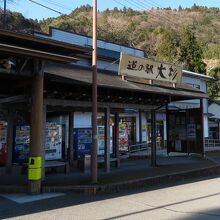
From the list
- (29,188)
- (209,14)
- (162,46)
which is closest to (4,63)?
(29,188)

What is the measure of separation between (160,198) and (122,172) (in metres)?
4.97

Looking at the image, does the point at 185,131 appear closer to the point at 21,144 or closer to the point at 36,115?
the point at 21,144

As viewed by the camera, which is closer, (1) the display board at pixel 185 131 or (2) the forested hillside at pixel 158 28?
(1) the display board at pixel 185 131

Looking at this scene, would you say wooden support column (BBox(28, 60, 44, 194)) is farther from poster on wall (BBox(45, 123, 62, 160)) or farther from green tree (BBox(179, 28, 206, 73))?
green tree (BBox(179, 28, 206, 73))

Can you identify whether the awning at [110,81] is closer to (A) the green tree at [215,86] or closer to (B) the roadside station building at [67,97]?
(B) the roadside station building at [67,97]

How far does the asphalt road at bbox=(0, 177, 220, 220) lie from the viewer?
924cm

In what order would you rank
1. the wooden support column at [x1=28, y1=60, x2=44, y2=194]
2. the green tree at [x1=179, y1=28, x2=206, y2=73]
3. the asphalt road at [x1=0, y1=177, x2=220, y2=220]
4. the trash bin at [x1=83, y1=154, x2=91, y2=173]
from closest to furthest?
1. the asphalt road at [x1=0, y1=177, x2=220, y2=220]
2. the wooden support column at [x1=28, y1=60, x2=44, y2=194]
3. the trash bin at [x1=83, y1=154, x2=91, y2=173]
4. the green tree at [x1=179, y1=28, x2=206, y2=73]

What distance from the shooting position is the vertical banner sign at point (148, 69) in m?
16.7

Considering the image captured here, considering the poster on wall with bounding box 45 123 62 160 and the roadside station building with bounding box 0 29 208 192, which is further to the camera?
the poster on wall with bounding box 45 123 62 160

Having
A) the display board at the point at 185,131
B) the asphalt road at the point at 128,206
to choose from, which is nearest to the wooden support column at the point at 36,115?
the asphalt road at the point at 128,206

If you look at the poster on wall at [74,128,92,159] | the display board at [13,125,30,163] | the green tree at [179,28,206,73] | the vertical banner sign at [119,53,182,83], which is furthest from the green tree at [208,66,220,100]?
the display board at [13,125,30,163]

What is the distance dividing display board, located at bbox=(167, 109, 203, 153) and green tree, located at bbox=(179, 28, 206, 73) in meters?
36.3

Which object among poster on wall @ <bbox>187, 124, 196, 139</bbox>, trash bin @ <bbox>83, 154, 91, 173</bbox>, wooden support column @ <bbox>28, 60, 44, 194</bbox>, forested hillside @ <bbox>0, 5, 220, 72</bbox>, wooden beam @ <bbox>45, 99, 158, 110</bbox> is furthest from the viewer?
forested hillside @ <bbox>0, 5, 220, 72</bbox>

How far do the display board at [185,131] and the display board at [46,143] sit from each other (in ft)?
18.9
